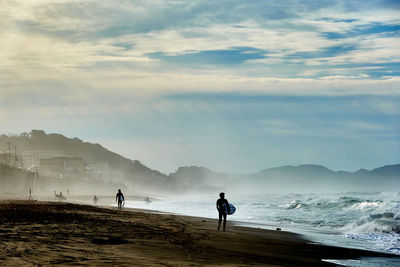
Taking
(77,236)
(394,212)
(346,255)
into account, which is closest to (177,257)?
(77,236)

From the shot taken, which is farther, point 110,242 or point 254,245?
point 254,245

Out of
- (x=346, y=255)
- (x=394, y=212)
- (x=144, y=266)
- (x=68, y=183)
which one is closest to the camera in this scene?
(x=144, y=266)

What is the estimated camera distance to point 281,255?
1464 cm

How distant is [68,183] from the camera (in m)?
178

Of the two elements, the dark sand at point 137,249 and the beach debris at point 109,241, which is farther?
the beach debris at point 109,241

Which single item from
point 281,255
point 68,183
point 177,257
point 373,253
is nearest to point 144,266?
point 177,257

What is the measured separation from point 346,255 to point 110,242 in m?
7.92

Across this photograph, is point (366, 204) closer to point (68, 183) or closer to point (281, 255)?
point (281, 255)

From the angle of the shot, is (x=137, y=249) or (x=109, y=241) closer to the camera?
(x=137, y=249)

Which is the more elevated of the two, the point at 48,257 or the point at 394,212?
the point at 394,212

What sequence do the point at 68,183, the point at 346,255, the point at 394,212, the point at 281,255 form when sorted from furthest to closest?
the point at 68,183 → the point at 394,212 → the point at 346,255 → the point at 281,255

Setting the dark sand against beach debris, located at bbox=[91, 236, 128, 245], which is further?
beach debris, located at bbox=[91, 236, 128, 245]

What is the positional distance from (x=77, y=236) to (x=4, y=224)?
3.57 m

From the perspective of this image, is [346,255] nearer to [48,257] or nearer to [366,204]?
[48,257]
